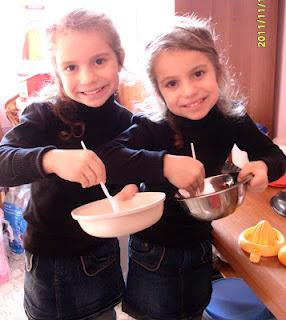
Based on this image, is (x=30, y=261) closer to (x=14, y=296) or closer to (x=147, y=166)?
(x=147, y=166)

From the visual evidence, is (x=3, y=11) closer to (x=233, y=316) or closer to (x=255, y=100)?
(x=255, y=100)

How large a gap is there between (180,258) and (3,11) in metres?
1.36

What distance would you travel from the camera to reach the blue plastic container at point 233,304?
110 cm

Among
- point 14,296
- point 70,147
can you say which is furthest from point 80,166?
point 14,296

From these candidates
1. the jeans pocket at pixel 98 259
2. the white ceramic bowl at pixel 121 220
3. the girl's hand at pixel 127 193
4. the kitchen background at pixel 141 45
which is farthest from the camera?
the kitchen background at pixel 141 45

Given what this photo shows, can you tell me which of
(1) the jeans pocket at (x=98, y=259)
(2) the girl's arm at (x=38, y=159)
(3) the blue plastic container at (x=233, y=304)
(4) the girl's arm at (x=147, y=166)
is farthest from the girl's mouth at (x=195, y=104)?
(3) the blue plastic container at (x=233, y=304)

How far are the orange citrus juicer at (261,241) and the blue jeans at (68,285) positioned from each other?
0.30 metres

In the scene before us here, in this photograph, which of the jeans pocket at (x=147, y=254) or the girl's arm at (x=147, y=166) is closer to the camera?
the girl's arm at (x=147, y=166)

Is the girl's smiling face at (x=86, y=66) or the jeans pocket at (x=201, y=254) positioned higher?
the girl's smiling face at (x=86, y=66)

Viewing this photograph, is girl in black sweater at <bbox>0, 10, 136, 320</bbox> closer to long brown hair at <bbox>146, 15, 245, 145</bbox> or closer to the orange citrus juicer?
long brown hair at <bbox>146, 15, 245, 145</bbox>

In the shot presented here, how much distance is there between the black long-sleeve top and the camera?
824mm

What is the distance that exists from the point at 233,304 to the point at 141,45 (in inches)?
32.3

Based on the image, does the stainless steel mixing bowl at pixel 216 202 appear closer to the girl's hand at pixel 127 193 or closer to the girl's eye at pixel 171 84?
the girl's hand at pixel 127 193

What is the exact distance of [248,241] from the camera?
2.68ft
